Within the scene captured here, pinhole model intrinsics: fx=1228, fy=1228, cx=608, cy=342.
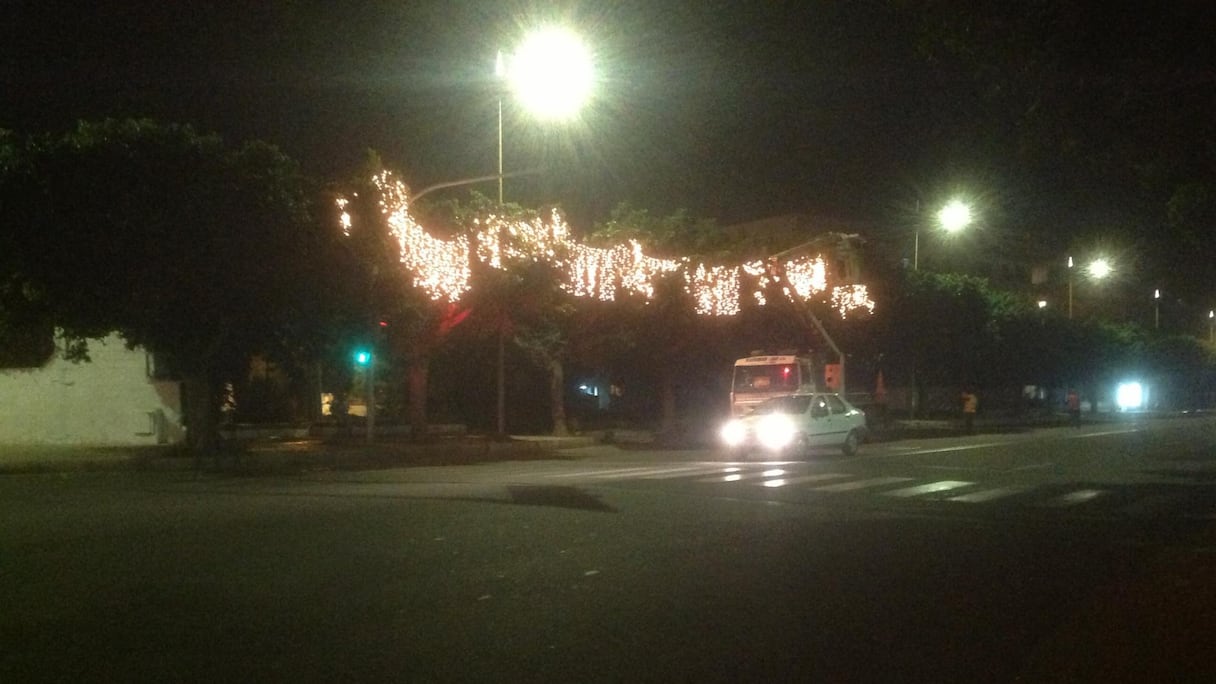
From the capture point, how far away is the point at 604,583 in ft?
36.9

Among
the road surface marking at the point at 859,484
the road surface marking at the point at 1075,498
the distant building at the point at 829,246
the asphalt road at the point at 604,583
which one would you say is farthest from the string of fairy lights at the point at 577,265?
the road surface marking at the point at 1075,498

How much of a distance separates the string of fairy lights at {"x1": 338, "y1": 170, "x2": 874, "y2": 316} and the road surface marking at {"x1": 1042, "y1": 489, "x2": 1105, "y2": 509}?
17.4 meters

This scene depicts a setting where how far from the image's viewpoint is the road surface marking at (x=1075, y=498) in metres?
18.5

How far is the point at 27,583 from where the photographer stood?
36.3 ft

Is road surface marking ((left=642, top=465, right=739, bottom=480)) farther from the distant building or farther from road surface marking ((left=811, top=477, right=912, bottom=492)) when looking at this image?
the distant building

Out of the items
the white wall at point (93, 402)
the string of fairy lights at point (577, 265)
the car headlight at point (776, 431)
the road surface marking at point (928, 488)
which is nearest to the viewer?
the road surface marking at point (928, 488)

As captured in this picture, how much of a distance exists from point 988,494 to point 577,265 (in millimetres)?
22377

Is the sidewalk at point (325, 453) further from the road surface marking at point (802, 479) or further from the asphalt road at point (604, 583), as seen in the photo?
the road surface marking at point (802, 479)

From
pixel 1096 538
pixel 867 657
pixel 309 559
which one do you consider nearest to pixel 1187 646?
pixel 867 657

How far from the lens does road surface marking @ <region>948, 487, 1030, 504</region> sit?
62.1ft

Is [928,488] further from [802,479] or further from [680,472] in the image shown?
[680,472]

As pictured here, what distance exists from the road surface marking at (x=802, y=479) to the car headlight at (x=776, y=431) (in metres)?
5.17

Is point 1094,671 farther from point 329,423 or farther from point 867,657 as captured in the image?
point 329,423

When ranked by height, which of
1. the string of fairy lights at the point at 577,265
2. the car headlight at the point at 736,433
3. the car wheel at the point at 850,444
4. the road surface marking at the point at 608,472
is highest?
the string of fairy lights at the point at 577,265
